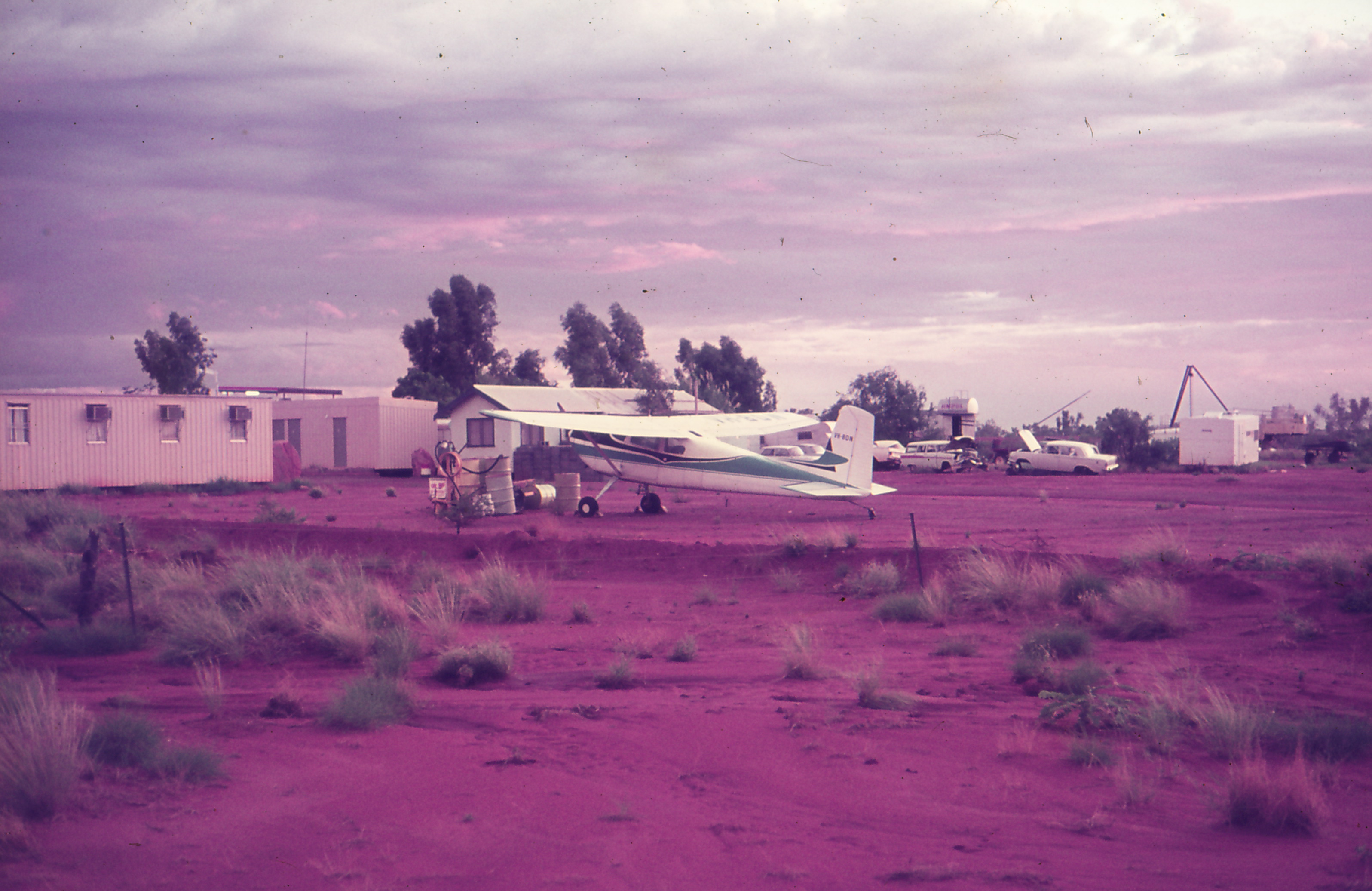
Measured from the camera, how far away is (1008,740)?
6.52 m

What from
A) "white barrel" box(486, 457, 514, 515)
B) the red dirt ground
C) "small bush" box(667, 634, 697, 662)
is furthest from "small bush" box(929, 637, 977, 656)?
"white barrel" box(486, 457, 514, 515)

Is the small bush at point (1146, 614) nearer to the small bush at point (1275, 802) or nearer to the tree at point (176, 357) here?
the small bush at point (1275, 802)

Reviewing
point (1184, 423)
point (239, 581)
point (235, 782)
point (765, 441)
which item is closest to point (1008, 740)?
point (235, 782)

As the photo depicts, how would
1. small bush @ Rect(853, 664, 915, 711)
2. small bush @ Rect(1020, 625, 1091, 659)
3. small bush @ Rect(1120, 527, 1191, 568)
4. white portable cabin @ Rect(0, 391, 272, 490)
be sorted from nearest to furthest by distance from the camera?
small bush @ Rect(853, 664, 915, 711) → small bush @ Rect(1020, 625, 1091, 659) → small bush @ Rect(1120, 527, 1191, 568) → white portable cabin @ Rect(0, 391, 272, 490)

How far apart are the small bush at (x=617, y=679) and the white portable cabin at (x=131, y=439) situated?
2854 cm

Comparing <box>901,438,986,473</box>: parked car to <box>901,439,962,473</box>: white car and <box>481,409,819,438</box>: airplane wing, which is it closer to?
<box>901,439,962,473</box>: white car

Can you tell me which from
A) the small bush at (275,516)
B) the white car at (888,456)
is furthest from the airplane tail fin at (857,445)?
the white car at (888,456)

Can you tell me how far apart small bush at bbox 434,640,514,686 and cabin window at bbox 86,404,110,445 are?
90.8ft

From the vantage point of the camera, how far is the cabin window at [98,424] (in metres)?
30.4

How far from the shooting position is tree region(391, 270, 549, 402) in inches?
2462

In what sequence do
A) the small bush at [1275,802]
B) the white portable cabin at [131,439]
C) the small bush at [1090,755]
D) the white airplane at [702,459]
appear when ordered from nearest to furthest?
the small bush at [1275,802] < the small bush at [1090,755] < the white airplane at [702,459] < the white portable cabin at [131,439]

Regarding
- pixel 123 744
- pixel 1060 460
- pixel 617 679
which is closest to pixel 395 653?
pixel 617 679

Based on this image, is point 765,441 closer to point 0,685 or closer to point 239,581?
point 239,581

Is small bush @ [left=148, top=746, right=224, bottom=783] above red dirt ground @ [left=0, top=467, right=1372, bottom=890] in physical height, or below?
above
